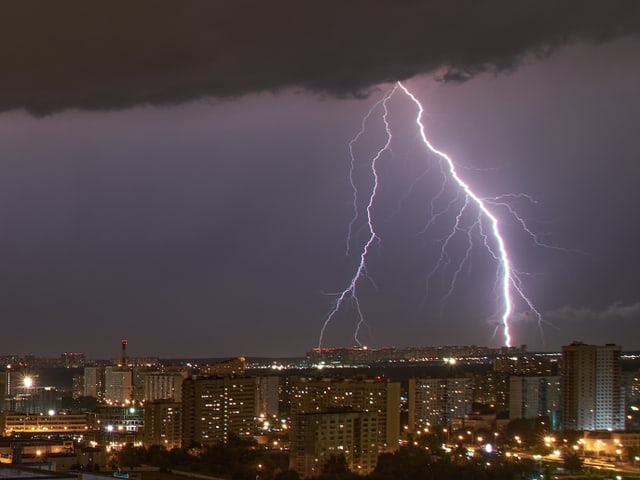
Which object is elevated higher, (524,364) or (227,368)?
(524,364)

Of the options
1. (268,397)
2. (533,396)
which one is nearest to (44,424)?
(268,397)

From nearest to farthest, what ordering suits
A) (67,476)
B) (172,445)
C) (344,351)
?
1. (67,476)
2. (172,445)
3. (344,351)

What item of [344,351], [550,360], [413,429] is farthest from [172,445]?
[344,351]

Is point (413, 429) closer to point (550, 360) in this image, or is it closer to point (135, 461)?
point (135, 461)

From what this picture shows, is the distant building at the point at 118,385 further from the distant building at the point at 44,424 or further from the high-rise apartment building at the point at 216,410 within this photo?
the high-rise apartment building at the point at 216,410

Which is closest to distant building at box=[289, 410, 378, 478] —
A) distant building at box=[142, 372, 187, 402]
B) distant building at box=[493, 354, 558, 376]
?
distant building at box=[142, 372, 187, 402]

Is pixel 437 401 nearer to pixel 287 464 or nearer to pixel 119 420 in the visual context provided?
pixel 119 420

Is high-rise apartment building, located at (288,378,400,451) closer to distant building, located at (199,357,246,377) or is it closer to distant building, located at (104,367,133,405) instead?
Answer: distant building, located at (104,367,133,405)
